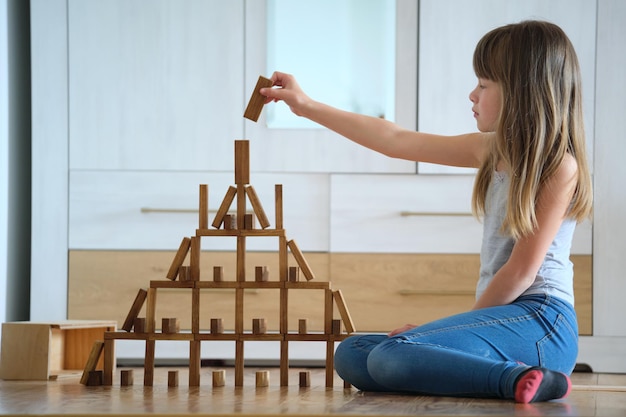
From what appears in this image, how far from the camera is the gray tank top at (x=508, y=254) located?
1610 mm

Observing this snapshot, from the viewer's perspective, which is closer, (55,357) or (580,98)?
(580,98)

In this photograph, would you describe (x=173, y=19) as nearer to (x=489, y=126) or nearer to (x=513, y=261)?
(x=489, y=126)

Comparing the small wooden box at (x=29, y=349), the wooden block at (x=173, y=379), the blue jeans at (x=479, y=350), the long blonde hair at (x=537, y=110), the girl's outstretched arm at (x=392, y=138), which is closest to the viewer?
the blue jeans at (x=479, y=350)

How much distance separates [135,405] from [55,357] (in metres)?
0.81

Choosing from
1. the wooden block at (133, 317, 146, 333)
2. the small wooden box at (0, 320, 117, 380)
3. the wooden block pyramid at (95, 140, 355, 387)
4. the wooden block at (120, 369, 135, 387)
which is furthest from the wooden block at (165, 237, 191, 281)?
the small wooden box at (0, 320, 117, 380)

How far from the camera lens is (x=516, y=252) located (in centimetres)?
156

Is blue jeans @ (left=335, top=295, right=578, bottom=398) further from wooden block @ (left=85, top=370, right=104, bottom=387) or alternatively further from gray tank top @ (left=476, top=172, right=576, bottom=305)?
wooden block @ (left=85, top=370, right=104, bottom=387)

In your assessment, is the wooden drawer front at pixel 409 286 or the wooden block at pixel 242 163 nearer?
the wooden block at pixel 242 163

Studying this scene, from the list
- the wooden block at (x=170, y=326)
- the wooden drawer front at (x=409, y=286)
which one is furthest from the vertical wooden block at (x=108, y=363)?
the wooden drawer front at (x=409, y=286)

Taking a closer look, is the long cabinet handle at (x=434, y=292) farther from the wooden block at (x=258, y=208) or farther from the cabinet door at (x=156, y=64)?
the wooden block at (x=258, y=208)

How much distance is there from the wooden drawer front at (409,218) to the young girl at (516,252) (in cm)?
78

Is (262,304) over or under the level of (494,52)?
under

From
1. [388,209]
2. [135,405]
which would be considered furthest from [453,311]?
[135,405]

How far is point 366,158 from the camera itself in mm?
2572
